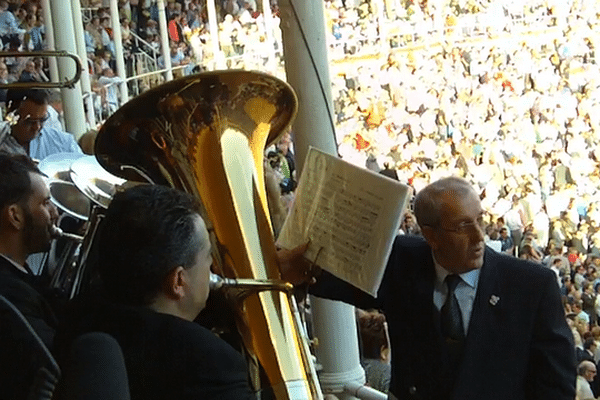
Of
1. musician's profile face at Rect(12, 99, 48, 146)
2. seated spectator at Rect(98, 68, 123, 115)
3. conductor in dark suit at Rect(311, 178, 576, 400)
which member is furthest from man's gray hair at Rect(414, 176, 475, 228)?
seated spectator at Rect(98, 68, 123, 115)

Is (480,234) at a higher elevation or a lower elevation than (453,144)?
higher

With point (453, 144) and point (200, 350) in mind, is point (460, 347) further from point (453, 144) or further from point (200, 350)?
point (453, 144)

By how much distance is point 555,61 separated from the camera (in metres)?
25.5

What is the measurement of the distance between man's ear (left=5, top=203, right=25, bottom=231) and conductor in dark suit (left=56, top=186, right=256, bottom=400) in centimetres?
63

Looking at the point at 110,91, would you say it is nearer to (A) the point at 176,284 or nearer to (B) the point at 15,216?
(B) the point at 15,216

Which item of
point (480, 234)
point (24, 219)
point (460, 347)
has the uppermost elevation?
point (24, 219)

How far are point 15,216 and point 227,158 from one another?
0.55 meters

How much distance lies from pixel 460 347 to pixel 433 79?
22.3 metres

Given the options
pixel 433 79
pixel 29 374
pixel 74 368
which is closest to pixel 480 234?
pixel 29 374

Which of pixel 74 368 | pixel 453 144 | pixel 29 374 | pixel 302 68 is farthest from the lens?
pixel 453 144

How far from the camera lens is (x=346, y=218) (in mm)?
2477

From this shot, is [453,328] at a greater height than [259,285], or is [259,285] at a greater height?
[259,285]

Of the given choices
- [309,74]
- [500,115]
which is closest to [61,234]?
[309,74]

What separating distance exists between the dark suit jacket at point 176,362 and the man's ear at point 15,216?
2.56 ft
